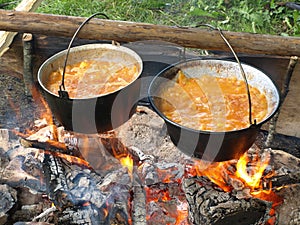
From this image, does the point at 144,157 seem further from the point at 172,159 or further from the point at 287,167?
the point at 287,167

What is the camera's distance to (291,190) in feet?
9.91

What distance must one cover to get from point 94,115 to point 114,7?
3.35m

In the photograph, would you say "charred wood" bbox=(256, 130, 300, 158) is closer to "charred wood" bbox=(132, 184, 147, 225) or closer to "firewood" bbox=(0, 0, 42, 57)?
"charred wood" bbox=(132, 184, 147, 225)

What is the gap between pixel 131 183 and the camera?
315 cm

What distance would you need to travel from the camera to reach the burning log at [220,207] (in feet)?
9.04

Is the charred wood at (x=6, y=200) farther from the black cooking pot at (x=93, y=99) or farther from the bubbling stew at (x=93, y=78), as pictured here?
the bubbling stew at (x=93, y=78)

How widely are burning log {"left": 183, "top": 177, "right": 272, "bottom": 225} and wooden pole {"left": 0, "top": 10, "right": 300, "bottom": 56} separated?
1057mm

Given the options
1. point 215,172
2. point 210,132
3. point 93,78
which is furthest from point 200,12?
point 210,132

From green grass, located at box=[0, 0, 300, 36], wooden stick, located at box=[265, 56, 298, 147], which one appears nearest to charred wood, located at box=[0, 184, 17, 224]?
wooden stick, located at box=[265, 56, 298, 147]

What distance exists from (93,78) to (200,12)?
9.69 ft

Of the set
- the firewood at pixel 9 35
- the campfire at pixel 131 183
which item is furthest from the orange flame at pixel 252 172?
the firewood at pixel 9 35

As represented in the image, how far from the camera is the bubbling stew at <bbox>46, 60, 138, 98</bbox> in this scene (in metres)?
3.00

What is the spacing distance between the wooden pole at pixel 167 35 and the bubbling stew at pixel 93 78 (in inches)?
10.2

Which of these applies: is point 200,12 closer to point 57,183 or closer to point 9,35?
point 9,35
